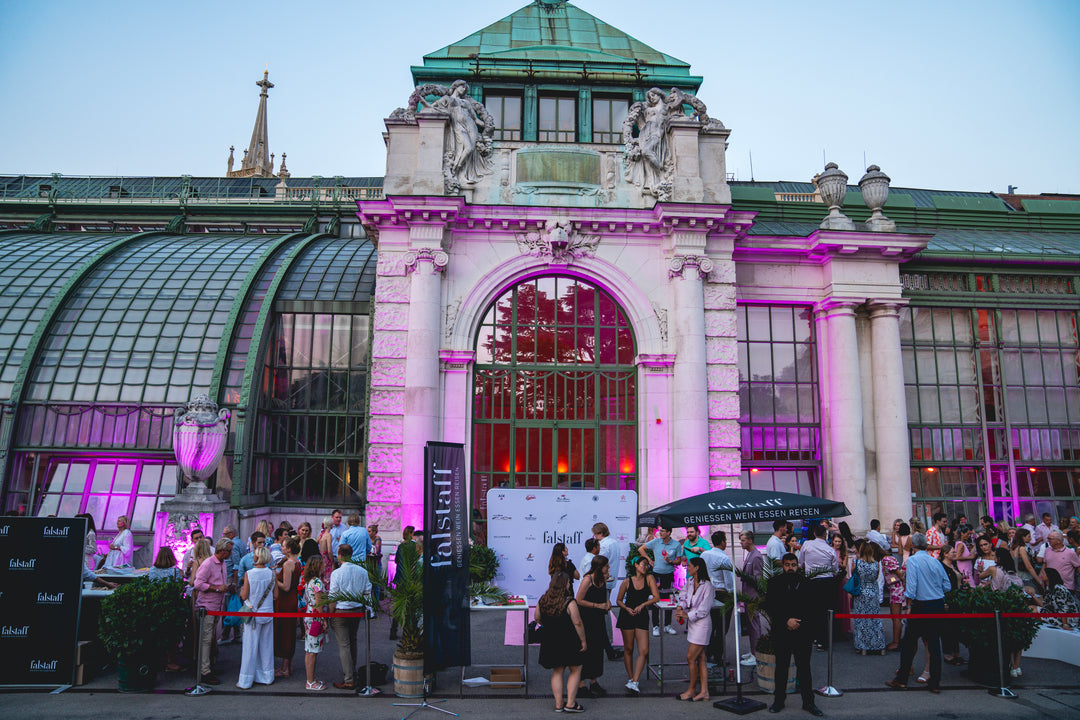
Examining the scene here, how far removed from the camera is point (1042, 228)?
87.8ft

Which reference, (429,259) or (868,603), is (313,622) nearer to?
(868,603)

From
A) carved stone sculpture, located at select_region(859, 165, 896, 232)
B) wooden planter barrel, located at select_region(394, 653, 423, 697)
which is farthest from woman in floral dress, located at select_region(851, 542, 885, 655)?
carved stone sculpture, located at select_region(859, 165, 896, 232)

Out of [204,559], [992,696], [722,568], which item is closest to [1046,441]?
[992,696]

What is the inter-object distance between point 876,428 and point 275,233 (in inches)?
1001

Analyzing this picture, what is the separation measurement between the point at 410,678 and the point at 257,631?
2562mm

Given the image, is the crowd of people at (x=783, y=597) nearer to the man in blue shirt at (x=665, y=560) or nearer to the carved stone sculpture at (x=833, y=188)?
the man in blue shirt at (x=665, y=560)

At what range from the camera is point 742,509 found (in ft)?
35.3

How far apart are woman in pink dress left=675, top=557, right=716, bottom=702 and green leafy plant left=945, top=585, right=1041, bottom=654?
4.26 meters

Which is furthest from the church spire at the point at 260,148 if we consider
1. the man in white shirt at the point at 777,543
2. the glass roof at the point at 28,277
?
the man in white shirt at the point at 777,543

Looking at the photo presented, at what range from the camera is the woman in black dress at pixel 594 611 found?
9.73 metres

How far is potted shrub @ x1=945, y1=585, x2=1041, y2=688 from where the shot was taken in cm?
1041

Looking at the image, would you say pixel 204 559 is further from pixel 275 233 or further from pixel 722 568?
pixel 275 233

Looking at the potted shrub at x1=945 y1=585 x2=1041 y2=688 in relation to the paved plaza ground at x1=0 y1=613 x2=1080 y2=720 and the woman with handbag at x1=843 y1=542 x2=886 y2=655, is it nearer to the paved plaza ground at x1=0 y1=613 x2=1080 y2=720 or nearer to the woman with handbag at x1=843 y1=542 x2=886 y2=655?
the paved plaza ground at x1=0 y1=613 x2=1080 y2=720

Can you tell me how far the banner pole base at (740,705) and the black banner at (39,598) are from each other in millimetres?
9576
